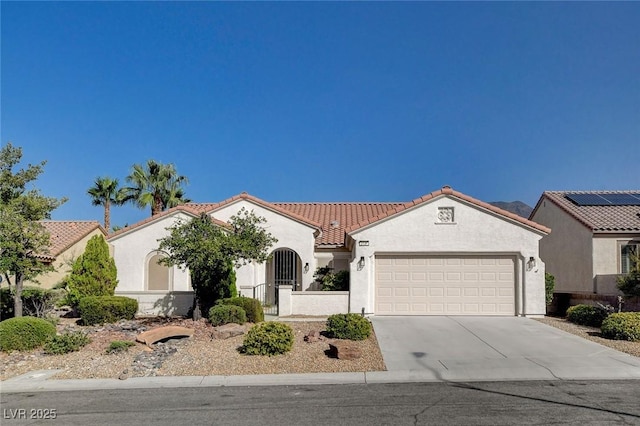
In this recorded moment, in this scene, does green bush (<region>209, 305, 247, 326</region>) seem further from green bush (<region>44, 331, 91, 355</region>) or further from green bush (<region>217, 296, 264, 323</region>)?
green bush (<region>44, 331, 91, 355</region>)

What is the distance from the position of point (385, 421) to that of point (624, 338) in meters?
9.41

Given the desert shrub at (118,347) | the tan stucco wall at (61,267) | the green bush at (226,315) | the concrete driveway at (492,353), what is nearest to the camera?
the concrete driveway at (492,353)

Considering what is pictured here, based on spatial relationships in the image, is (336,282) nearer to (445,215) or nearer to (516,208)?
(445,215)

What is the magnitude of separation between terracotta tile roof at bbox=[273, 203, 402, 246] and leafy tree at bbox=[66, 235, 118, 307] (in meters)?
8.82

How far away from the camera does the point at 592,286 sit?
2095cm

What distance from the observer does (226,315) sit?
1548 centimetres

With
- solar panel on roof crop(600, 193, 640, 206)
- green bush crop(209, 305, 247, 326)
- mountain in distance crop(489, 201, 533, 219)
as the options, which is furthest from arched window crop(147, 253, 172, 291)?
mountain in distance crop(489, 201, 533, 219)

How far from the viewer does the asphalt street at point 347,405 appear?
7.69 meters

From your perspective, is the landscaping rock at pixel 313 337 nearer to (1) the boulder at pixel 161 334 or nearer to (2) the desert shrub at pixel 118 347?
(1) the boulder at pixel 161 334

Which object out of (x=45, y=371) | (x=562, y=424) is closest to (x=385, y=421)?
(x=562, y=424)

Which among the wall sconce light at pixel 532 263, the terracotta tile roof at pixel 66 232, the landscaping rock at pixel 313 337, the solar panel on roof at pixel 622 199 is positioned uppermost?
the solar panel on roof at pixel 622 199

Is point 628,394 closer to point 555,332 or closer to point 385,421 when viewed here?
point 385,421


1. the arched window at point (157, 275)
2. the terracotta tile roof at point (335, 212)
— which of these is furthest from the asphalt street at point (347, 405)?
the arched window at point (157, 275)

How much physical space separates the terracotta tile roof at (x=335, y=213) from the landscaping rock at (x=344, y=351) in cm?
1172
